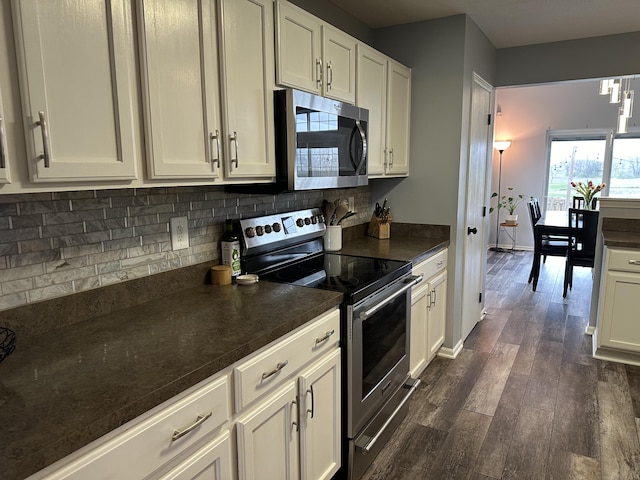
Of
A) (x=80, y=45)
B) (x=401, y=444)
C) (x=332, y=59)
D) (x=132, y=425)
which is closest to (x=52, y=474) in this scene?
(x=132, y=425)

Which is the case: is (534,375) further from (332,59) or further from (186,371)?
(186,371)

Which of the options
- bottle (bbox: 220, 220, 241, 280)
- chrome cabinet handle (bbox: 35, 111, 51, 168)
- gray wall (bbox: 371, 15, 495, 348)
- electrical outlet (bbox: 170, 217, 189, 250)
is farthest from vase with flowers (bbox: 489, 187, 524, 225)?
chrome cabinet handle (bbox: 35, 111, 51, 168)

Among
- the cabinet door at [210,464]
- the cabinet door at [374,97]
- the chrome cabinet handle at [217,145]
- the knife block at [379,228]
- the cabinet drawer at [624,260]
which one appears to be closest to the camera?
the cabinet door at [210,464]

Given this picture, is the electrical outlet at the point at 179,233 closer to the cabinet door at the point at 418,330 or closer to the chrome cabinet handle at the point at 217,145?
the chrome cabinet handle at the point at 217,145

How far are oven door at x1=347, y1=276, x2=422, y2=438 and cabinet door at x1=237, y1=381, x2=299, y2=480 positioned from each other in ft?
1.27

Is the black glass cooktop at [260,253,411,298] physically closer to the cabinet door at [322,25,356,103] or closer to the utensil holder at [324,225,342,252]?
the utensil holder at [324,225,342,252]

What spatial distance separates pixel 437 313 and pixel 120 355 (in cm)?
231

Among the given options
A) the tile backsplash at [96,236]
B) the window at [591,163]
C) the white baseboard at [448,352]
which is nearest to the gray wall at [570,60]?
the white baseboard at [448,352]

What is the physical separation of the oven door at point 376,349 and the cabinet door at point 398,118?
37.5 inches

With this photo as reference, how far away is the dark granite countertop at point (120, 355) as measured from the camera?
88 centimetres

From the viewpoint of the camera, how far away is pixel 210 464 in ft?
4.02

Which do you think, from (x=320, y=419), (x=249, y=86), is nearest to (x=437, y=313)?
(x=320, y=419)

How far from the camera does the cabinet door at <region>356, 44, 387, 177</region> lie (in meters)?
2.53

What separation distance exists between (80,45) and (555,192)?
7.53m
